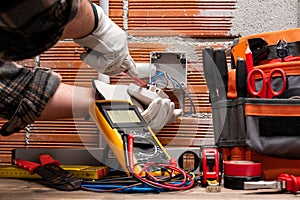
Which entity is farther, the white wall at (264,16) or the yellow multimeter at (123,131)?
the white wall at (264,16)

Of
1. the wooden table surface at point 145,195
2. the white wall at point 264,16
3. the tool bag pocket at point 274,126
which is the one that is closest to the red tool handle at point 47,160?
Result: the wooden table surface at point 145,195

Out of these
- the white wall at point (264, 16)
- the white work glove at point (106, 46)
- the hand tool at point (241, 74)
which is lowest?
the hand tool at point (241, 74)

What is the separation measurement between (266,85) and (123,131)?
1.16 ft

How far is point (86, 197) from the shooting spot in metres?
0.83

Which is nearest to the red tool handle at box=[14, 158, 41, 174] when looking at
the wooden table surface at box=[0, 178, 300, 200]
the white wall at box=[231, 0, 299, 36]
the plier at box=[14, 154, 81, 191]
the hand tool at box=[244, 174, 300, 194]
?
the plier at box=[14, 154, 81, 191]

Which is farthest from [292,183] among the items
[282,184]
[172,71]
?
[172,71]

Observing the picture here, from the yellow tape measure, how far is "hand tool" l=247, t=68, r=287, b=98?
0.40m

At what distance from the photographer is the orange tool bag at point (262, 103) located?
2.87 feet

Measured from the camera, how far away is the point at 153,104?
1213 mm

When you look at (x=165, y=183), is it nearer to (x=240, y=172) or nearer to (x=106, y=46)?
(x=240, y=172)

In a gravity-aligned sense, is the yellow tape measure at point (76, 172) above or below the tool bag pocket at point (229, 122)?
below

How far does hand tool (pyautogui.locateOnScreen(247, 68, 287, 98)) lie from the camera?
886 mm

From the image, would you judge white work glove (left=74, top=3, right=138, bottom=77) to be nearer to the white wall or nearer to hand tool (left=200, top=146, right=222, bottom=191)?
hand tool (left=200, top=146, right=222, bottom=191)

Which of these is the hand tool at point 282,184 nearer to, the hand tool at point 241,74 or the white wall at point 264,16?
the hand tool at point 241,74
